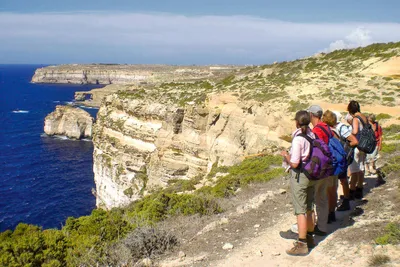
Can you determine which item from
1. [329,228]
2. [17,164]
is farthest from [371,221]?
[17,164]

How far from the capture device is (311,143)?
5938 millimetres

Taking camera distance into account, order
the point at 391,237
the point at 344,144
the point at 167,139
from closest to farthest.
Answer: the point at 391,237
the point at 344,144
the point at 167,139

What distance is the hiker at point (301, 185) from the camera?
5875 millimetres

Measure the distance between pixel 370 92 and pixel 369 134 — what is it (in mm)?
15841

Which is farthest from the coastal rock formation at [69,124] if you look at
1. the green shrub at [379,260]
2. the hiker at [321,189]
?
the green shrub at [379,260]

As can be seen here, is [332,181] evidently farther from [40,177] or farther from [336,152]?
[40,177]

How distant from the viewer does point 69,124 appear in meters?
67.8

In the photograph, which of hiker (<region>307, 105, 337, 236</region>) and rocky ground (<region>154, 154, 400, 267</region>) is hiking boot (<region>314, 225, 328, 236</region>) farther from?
rocky ground (<region>154, 154, 400, 267</region>)

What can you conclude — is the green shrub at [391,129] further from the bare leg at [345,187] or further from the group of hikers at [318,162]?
the bare leg at [345,187]

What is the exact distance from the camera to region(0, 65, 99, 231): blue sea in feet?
119

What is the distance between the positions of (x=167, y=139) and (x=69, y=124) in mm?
46185

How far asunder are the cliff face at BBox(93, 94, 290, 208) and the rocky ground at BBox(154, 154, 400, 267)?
10816 millimetres

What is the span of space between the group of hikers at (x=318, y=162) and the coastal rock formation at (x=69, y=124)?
214 feet

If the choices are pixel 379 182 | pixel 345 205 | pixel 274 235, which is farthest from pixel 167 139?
pixel 274 235
